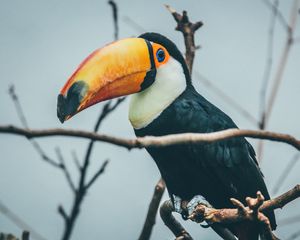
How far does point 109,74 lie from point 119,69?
0.50ft

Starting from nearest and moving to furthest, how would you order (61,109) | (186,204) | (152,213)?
(61,109) → (152,213) → (186,204)

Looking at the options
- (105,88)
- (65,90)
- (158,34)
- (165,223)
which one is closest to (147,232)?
(165,223)

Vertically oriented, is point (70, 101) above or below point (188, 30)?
below

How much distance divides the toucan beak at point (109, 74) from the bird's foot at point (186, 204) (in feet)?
3.47

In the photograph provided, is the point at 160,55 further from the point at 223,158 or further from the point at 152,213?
the point at 152,213

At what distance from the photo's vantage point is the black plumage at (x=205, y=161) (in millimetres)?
5086

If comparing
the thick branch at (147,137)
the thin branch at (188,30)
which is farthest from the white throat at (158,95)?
the thick branch at (147,137)

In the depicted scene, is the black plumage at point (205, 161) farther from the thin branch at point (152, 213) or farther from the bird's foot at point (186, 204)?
the thin branch at point (152, 213)

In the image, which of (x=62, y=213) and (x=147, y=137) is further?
(x=62, y=213)

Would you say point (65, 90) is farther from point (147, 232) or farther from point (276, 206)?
point (276, 206)

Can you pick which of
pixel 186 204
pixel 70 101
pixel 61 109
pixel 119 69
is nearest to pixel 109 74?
pixel 119 69

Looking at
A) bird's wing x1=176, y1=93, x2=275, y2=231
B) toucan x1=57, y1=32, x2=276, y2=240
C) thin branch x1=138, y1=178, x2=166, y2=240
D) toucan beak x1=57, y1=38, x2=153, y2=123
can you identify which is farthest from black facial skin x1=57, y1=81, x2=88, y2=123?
bird's wing x1=176, y1=93, x2=275, y2=231

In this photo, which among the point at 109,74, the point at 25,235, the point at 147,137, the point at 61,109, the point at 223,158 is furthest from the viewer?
→ the point at 223,158

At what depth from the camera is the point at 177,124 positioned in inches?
203
